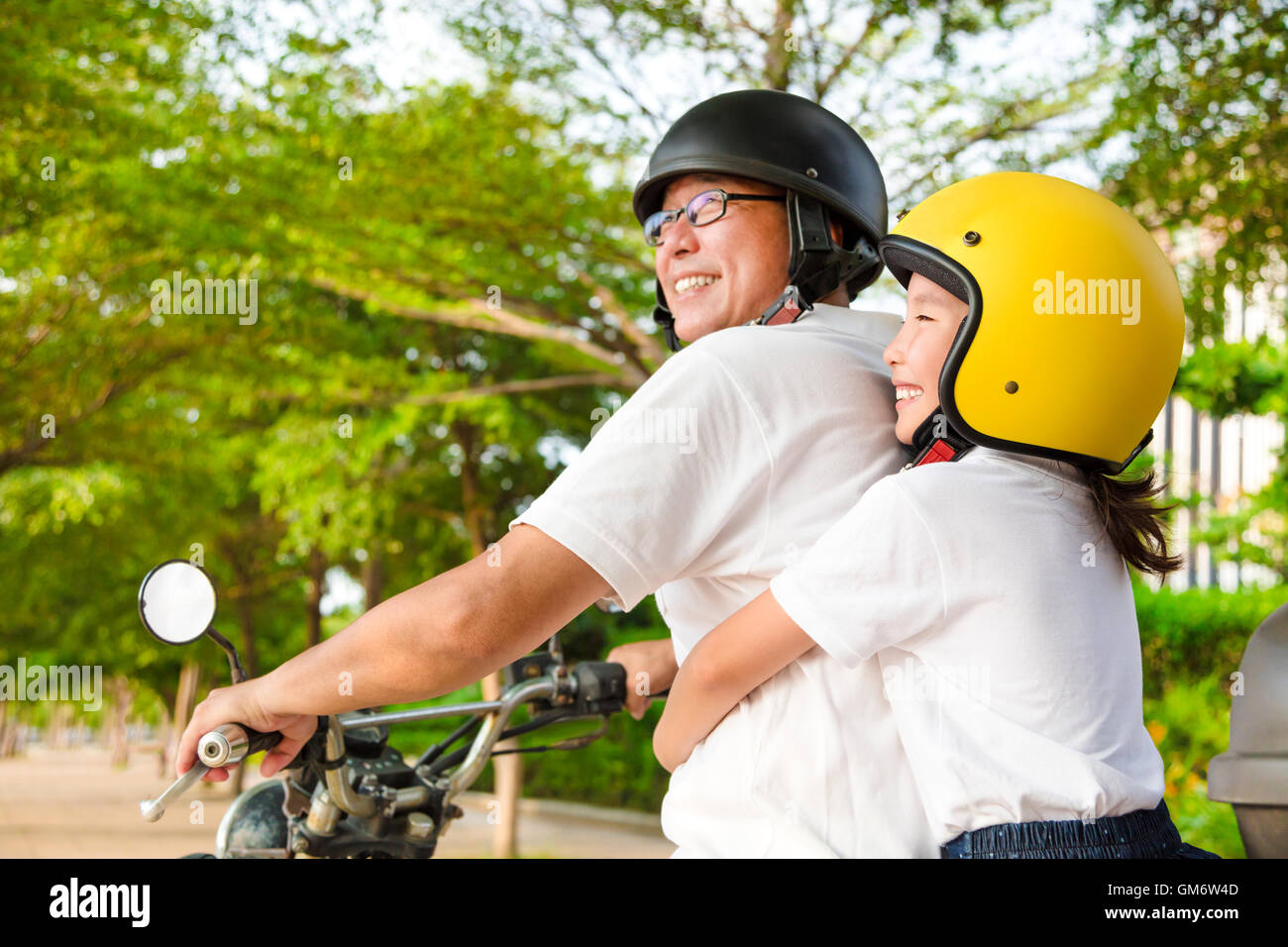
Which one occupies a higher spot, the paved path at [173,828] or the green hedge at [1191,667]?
the green hedge at [1191,667]

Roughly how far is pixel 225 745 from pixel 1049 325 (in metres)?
1.59

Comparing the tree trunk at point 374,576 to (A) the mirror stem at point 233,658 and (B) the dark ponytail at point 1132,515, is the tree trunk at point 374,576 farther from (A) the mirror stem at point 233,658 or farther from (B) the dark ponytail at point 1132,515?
(B) the dark ponytail at point 1132,515

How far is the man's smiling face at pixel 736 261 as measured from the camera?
8.47ft

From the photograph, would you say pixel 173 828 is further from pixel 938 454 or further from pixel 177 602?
pixel 938 454

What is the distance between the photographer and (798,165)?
2.56 meters

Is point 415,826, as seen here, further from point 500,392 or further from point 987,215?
point 500,392

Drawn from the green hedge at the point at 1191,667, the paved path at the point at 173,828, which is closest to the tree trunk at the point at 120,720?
the paved path at the point at 173,828

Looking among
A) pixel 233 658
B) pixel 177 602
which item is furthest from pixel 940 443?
pixel 177 602

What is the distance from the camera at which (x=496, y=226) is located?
995 cm

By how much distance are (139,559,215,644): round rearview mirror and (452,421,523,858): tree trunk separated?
9368 mm

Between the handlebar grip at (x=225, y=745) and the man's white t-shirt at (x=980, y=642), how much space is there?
99 cm

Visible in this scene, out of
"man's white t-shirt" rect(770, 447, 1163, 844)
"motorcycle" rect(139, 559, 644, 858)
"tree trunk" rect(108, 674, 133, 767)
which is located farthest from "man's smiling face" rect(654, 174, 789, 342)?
"tree trunk" rect(108, 674, 133, 767)

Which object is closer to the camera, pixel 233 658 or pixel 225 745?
pixel 225 745

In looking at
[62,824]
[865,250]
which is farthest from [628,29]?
[62,824]
